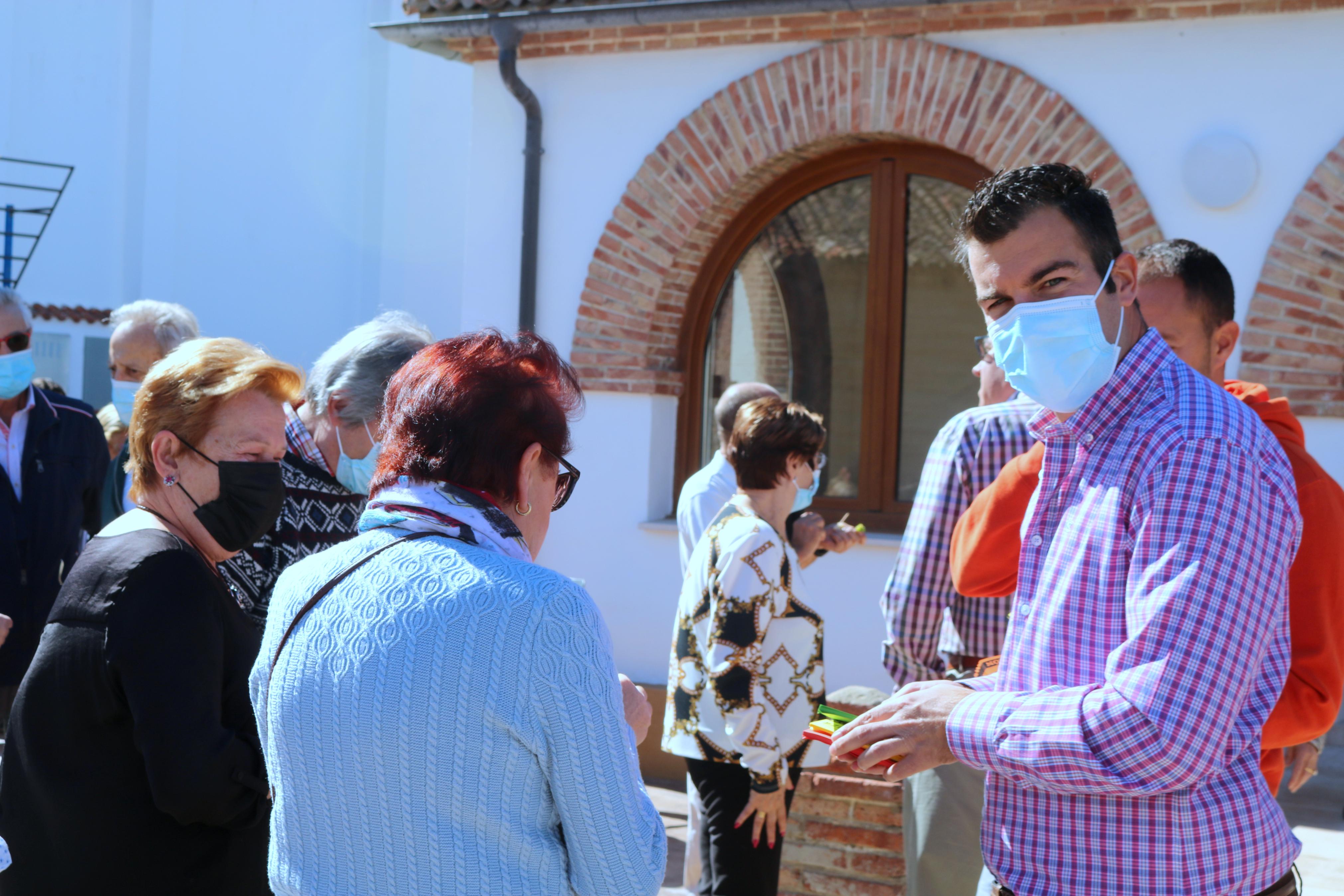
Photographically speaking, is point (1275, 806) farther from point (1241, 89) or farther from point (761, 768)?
point (1241, 89)

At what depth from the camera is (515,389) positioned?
1677 mm

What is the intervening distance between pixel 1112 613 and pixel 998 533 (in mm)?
532

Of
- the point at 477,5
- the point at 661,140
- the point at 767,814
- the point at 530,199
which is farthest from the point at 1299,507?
the point at 477,5

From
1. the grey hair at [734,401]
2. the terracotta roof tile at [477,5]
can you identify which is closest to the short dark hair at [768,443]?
the grey hair at [734,401]

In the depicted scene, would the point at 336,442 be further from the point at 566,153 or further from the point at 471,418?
the point at 566,153

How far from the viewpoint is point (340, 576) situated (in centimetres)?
161

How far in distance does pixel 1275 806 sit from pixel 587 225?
5.75 meters

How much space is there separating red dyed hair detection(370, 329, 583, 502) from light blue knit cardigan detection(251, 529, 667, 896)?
0.38 feet

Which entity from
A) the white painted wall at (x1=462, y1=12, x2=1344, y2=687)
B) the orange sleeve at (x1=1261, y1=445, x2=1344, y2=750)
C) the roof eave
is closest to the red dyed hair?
the orange sleeve at (x1=1261, y1=445, x2=1344, y2=750)

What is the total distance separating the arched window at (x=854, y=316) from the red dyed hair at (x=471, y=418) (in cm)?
517

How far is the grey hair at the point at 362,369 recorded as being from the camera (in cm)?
310

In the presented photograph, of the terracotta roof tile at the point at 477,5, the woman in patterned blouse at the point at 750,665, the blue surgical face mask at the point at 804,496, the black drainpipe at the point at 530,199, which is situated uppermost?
the terracotta roof tile at the point at 477,5

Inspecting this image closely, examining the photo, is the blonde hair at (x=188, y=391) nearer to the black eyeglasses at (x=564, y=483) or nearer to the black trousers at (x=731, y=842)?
the black eyeglasses at (x=564, y=483)

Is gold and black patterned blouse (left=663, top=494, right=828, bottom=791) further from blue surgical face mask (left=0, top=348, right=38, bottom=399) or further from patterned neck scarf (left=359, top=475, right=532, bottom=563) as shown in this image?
blue surgical face mask (left=0, top=348, right=38, bottom=399)
